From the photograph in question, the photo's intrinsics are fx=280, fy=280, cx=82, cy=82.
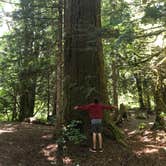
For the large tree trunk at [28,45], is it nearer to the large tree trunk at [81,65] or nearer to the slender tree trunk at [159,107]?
the large tree trunk at [81,65]

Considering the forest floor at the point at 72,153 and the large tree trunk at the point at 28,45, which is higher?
the large tree trunk at the point at 28,45

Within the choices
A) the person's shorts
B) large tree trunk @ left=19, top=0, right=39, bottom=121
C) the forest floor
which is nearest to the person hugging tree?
the person's shorts

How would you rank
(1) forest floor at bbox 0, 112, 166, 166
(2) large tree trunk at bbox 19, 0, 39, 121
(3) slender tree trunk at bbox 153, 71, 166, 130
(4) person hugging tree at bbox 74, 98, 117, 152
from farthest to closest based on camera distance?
1. (3) slender tree trunk at bbox 153, 71, 166, 130
2. (2) large tree trunk at bbox 19, 0, 39, 121
3. (4) person hugging tree at bbox 74, 98, 117, 152
4. (1) forest floor at bbox 0, 112, 166, 166

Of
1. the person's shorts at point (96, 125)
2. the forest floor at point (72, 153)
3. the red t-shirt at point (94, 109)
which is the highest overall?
the red t-shirt at point (94, 109)

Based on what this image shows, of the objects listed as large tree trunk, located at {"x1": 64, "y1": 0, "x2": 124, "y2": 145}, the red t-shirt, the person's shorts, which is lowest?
the person's shorts

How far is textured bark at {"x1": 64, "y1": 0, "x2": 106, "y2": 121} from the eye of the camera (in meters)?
9.13

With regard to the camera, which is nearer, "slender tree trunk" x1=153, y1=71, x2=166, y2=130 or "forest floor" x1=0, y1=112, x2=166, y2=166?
"forest floor" x1=0, y1=112, x2=166, y2=166

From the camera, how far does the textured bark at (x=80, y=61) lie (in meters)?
9.13

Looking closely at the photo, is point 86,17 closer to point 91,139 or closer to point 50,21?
point 50,21

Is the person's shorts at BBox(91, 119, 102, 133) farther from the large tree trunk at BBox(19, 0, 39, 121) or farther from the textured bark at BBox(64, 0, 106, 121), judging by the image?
the large tree trunk at BBox(19, 0, 39, 121)

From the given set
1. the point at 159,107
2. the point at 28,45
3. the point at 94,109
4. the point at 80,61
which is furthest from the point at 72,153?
the point at 159,107

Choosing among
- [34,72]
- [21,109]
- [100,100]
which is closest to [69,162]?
[100,100]

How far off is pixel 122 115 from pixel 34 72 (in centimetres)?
759

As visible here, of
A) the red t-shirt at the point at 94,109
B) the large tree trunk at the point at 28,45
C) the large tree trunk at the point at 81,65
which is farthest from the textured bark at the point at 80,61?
the large tree trunk at the point at 28,45
